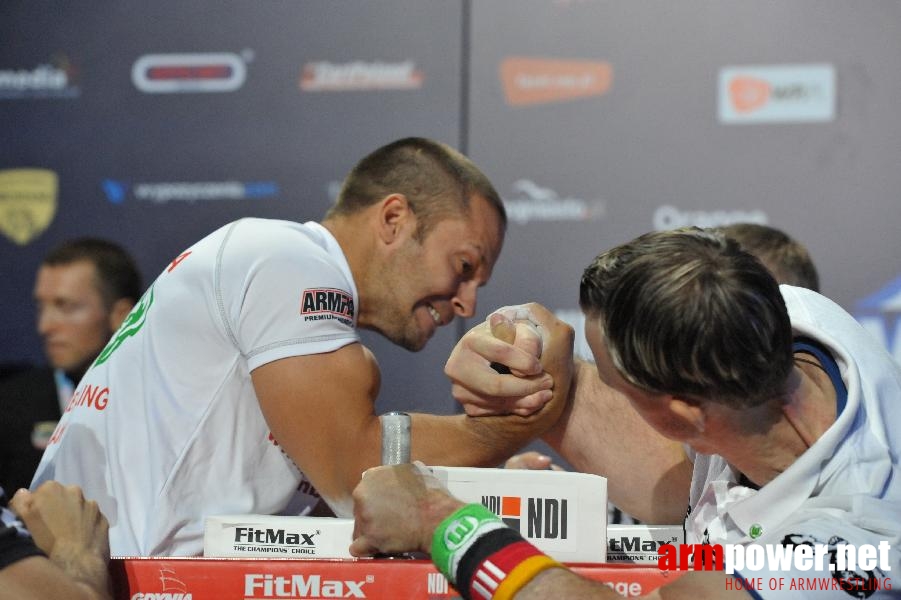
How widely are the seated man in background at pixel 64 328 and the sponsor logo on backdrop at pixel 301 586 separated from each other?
2.63 meters

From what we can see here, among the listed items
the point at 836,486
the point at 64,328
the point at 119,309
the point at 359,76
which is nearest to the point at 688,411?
the point at 836,486

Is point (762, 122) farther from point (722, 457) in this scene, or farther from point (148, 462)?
point (148, 462)

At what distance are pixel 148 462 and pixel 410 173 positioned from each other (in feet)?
2.80

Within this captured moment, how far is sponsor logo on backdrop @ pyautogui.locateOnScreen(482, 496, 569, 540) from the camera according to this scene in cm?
142

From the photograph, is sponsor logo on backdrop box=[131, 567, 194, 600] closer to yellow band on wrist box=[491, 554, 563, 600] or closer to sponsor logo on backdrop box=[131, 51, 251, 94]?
yellow band on wrist box=[491, 554, 563, 600]

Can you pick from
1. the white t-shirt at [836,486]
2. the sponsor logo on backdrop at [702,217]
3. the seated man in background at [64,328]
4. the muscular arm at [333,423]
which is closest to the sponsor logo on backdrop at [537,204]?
the sponsor logo on backdrop at [702,217]

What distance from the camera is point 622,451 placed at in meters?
1.91

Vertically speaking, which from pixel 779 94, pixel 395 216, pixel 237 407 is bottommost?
pixel 237 407

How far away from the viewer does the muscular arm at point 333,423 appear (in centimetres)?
172

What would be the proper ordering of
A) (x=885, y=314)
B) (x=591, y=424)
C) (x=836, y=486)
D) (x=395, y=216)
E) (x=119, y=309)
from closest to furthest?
(x=836, y=486) < (x=591, y=424) < (x=395, y=216) < (x=885, y=314) < (x=119, y=309)

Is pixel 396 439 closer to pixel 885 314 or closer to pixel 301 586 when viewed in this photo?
pixel 301 586

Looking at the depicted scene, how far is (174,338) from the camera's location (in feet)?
6.07

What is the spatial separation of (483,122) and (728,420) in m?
2.41

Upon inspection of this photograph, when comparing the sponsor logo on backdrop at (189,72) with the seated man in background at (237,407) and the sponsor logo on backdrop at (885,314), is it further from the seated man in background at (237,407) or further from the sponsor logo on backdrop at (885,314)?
the sponsor logo on backdrop at (885,314)
